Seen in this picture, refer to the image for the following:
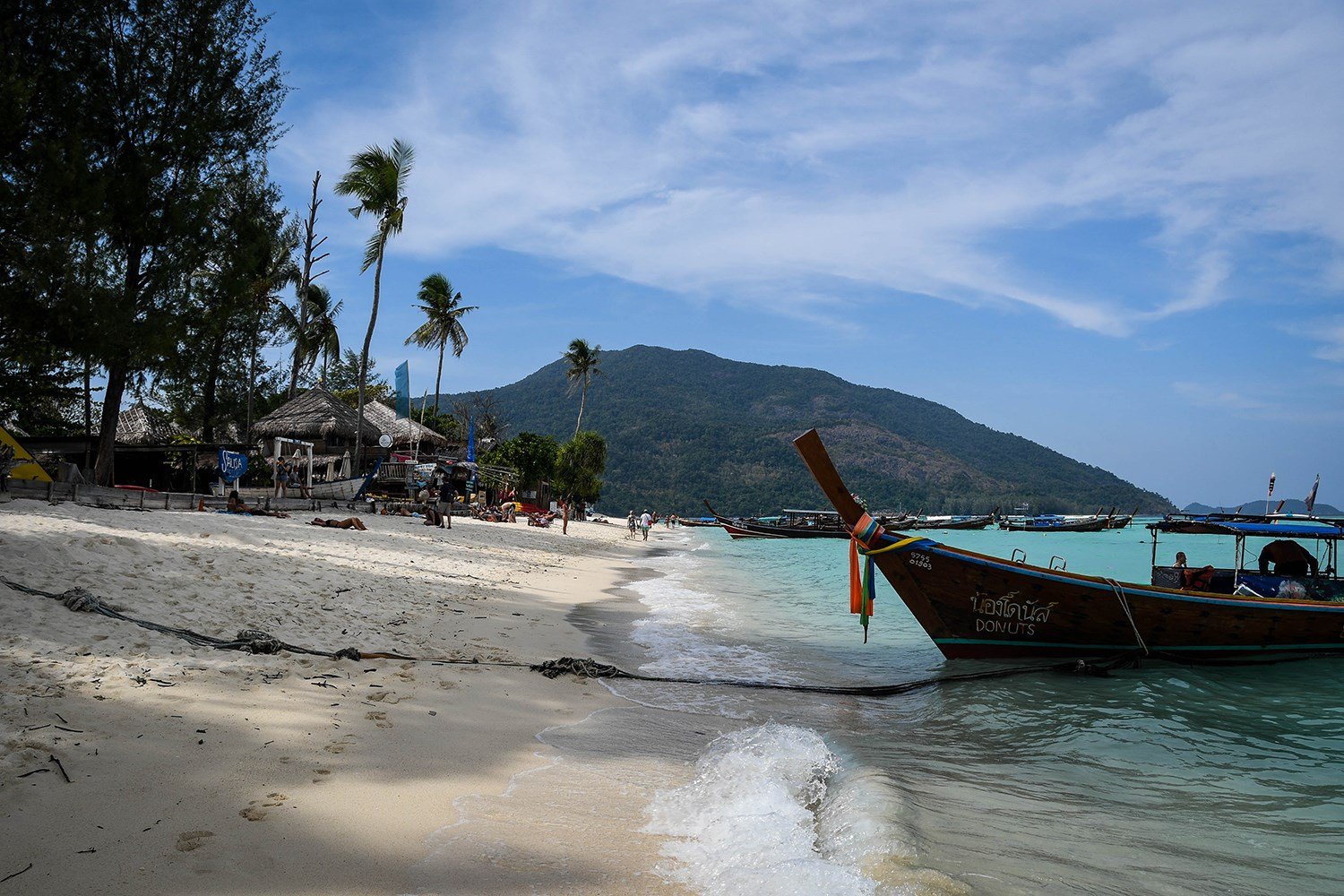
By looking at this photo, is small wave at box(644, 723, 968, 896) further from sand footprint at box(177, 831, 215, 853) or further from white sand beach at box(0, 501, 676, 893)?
sand footprint at box(177, 831, 215, 853)

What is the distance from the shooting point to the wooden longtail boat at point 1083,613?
8422mm

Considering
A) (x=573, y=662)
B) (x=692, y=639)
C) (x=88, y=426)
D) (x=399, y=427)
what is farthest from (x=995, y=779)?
(x=399, y=427)

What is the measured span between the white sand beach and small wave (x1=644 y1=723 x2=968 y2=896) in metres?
0.23

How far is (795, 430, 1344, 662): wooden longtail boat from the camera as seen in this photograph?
27.6 feet

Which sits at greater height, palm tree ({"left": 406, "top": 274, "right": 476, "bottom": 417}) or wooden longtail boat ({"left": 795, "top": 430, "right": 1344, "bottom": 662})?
palm tree ({"left": 406, "top": 274, "right": 476, "bottom": 417})

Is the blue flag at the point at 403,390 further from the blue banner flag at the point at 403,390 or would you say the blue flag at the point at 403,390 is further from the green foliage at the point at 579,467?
the green foliage at the point at 579,467

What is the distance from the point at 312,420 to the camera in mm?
25750

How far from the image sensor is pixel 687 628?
447 inches

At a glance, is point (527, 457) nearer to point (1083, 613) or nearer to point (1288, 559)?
point (1288, 559)

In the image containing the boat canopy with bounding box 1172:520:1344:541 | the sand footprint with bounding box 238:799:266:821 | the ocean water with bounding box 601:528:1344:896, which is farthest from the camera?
the boat canopy with bounding box 1172:520:1344:541

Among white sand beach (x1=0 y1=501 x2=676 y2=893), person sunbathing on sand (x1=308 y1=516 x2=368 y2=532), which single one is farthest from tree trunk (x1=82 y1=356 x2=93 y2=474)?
white sand beach (x1=0 y1=501 x2=676 y2=893)

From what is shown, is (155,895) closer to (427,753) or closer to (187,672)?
(427,753)

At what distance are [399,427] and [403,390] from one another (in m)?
4.66

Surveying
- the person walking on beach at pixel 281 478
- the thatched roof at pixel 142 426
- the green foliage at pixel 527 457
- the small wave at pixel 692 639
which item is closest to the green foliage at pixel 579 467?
the green foliage at pixel 527 457
